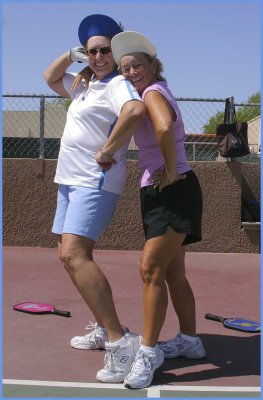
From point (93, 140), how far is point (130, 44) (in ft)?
2.03

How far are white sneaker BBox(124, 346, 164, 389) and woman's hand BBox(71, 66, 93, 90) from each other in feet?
5.74

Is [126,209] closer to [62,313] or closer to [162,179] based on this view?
[62,313]

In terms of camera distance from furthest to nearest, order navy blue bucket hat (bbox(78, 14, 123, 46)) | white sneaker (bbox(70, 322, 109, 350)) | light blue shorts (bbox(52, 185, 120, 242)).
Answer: white sneaker (bbox(70, 322, 109, 350)) < navy blue bucket hat (bbox(78, 14, 123, 46)) < light blue shorts (bbox(52, 185, 120, 242))

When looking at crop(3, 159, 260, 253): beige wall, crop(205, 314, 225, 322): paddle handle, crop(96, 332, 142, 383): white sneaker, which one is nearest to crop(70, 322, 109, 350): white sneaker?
crop(96, 332, 142, 383): white sneaker

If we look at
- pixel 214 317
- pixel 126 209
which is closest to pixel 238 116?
pixel 126 209

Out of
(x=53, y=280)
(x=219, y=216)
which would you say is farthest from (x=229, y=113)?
(x=53, y=280)

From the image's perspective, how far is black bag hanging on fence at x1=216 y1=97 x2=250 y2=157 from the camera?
7812 mm

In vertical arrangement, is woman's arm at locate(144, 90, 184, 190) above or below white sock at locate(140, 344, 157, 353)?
above

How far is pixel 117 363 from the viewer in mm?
3576

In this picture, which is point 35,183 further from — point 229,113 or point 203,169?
point 229,113

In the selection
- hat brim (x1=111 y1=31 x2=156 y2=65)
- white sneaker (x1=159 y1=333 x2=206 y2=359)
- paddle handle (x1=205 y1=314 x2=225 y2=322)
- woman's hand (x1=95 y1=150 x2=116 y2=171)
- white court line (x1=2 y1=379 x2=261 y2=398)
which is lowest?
white court line (x1=2 y1=379 x2=261 y2=398)

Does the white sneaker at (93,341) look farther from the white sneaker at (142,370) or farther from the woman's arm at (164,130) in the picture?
the woman's arm at (164,130)

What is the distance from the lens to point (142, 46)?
3625mm

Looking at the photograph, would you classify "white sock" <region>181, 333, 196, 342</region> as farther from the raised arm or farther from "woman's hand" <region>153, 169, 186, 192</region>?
the raised arm
